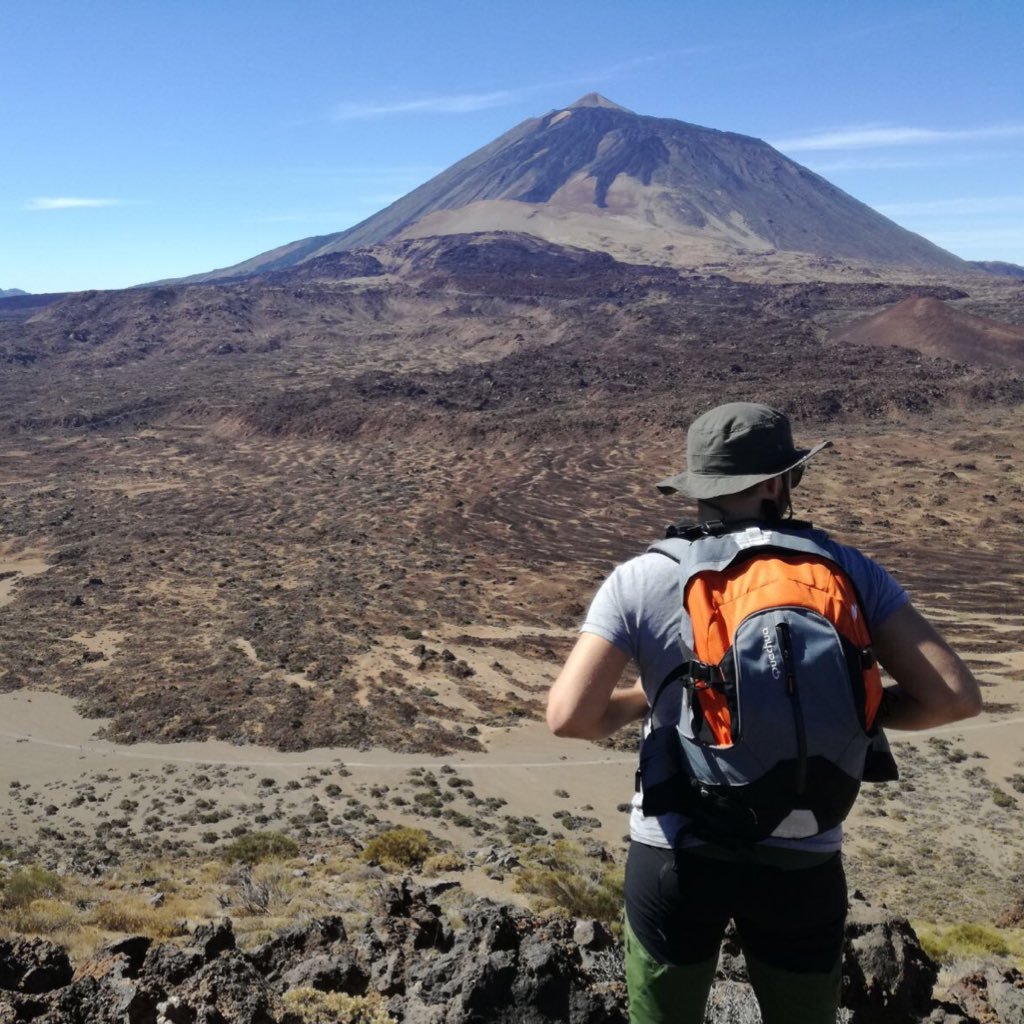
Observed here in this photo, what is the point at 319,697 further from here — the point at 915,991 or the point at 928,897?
the point at 915,991

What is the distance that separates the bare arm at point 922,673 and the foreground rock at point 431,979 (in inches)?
66.8

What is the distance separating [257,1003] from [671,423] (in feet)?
125

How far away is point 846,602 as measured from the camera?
1.81 metres

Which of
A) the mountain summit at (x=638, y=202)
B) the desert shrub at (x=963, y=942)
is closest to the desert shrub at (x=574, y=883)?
the desert shrub at (x=963, y=942)

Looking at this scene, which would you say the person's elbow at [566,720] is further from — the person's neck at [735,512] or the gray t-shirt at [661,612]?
the person's neck at [735,512]

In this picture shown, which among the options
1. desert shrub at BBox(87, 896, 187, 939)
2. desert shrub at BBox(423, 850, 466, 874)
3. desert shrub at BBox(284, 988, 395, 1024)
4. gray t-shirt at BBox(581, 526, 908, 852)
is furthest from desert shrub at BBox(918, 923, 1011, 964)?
gray t-shirt at BBox(581, 526, 908, 852)

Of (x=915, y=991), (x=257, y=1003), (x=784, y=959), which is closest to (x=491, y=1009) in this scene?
(x=257, y=1003)

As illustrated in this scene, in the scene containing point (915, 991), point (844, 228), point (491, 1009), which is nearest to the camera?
point (491, 1009)

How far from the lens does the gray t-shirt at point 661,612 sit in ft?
6.46

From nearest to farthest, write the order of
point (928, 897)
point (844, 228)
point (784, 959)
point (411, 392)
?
point (784, 959)
point (928, 897)
point (411, 392)
point (844, 228)

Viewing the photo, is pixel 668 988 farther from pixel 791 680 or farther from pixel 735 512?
pixel 735 512

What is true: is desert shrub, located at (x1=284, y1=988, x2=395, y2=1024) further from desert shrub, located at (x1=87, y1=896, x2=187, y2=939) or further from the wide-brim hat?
desert shrub, located at (x1=87, y1=896, x2=187, y2=939)

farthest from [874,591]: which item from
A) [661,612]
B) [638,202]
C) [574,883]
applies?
[638,202]

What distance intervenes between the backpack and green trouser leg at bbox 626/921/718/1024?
39 centimetres
